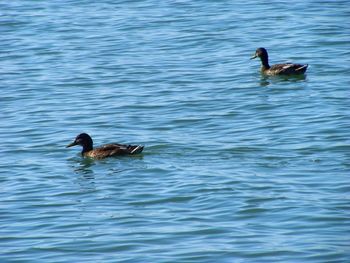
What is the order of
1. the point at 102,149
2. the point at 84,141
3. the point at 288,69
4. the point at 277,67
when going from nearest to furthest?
the point at 102,149, the point at 84,141, the point at 288,69, the point at 277,67

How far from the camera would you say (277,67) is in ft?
80.7

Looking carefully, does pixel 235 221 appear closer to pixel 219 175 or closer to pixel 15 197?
pixel 219 175

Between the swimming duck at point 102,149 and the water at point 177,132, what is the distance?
6.3 inches

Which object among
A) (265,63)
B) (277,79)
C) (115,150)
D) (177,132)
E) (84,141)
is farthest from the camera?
(265,63)

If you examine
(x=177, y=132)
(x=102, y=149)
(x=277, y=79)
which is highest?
(x=102, y=149)

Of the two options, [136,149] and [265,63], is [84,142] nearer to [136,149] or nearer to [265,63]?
[136,149]

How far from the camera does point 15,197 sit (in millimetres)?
17016

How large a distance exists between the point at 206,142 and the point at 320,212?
15.2ft

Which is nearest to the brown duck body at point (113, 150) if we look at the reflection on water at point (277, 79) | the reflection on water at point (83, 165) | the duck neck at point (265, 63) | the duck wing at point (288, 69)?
the reflection on water at point (83, 165)

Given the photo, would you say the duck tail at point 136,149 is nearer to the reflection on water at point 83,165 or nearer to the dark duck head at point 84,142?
the reflection on water at point 83,165

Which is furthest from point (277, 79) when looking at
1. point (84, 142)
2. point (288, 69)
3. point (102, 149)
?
point (102, 149)

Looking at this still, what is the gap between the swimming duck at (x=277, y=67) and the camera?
2417 centimetres

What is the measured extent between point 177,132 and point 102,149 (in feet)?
6.49

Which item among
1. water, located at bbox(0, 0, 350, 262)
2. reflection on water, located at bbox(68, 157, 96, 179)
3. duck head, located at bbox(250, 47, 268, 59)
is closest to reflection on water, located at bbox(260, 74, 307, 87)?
water, located at bbox(0, 0, 350, 262)
